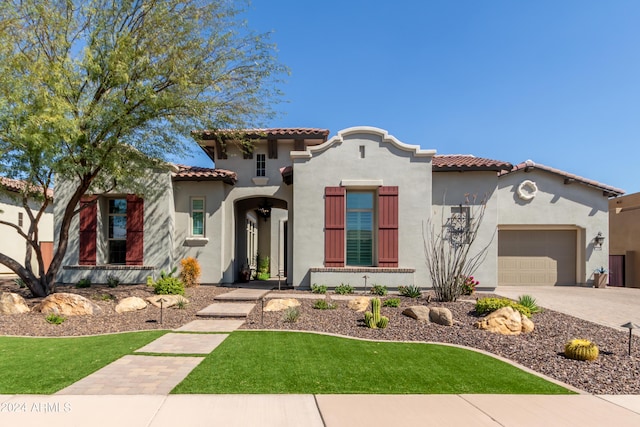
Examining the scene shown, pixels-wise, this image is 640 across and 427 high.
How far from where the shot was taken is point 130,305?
32.9 feet

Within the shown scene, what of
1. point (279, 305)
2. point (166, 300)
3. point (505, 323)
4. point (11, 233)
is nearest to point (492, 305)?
point (505, 323)

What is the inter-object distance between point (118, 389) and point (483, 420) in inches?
167

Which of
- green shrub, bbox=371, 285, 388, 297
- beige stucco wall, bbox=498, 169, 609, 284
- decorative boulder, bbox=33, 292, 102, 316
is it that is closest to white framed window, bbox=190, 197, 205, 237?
decorative boulder, bbox=33, 292, 102, 316

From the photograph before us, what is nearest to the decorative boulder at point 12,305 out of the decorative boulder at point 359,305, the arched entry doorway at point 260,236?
the arched entry doorway at point 260,236

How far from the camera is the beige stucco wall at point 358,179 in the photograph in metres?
13.3

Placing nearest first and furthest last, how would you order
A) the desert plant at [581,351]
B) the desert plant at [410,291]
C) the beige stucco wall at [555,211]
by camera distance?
the desert plant at [581,351], the desert plant at [410,291], the beige stucco wall at [555,211]

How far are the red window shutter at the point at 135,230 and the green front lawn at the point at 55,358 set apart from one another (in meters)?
6.95

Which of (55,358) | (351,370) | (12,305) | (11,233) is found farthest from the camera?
(11,233)

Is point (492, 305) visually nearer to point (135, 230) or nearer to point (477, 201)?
point (477, 201)

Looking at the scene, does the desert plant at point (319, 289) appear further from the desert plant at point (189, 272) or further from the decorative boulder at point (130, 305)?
the decorative boulder at point (130, 305)

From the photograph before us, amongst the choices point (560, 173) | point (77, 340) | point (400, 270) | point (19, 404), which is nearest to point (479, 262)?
point (400, 270)

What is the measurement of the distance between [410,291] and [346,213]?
356 cm

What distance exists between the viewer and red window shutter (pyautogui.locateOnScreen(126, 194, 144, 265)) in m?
14.1

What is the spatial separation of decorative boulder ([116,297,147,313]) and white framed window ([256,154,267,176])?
7.04 m
